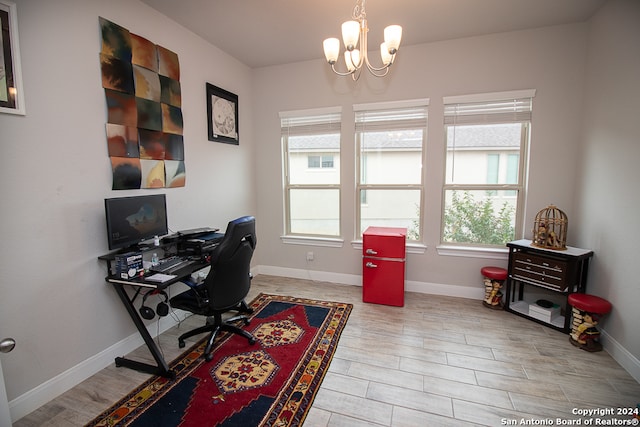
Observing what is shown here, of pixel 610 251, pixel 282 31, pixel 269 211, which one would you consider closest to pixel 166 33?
pixel 282 31

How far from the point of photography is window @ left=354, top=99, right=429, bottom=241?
3531 mm

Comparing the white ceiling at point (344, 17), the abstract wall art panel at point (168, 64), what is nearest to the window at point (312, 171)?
the white ceiling at point (344, 17)

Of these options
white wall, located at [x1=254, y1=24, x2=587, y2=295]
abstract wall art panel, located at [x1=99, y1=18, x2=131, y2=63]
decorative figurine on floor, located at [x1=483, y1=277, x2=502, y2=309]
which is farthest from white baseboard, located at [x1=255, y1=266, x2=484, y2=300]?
abstract wall art panel, located at [x1=99, y1=18, x2=131, y2=63]

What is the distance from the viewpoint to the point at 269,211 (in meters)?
4.25

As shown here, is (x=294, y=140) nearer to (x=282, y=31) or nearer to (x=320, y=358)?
(x=282, y=31)

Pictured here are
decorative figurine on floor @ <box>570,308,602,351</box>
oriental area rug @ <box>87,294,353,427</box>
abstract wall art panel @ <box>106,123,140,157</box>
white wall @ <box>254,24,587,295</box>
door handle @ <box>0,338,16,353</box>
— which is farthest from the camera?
white wall @ <box>254,24,587,295</box>

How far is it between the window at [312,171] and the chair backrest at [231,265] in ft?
5.60

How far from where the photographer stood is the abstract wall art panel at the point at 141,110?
2264 mm

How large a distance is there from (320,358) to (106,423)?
1.42 m

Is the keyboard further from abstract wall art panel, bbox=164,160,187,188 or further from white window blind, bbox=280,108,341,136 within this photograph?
white window blind, bbox=280,108,341,136

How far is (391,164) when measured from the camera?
3.69 m

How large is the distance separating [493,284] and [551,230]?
780mm

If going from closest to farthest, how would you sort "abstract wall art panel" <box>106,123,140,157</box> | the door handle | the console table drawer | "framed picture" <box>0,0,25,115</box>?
1. the door handle
2. "framed picture" <box>0,0,25,115</box>
3. "abstract wall art panel" <box>106,123,140,157</box>
4. the console table drawer

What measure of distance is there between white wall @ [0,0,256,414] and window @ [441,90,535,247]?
10.8 feet
